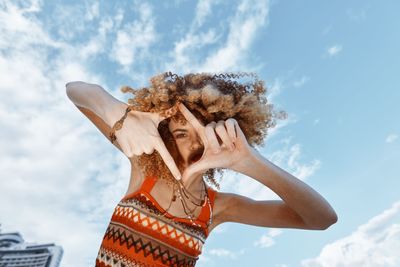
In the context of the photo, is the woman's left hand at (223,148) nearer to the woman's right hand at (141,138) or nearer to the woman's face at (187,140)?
the woman's right hand at (141,138)

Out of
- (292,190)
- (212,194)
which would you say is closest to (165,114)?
(292,190)

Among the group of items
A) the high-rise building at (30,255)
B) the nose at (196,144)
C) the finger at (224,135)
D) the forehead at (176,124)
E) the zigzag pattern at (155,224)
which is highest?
the high-rise building at (30,255)

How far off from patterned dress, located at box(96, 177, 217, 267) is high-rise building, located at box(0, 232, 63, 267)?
321ft

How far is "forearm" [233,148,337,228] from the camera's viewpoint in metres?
1.81

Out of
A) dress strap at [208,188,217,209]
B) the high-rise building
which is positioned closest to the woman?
dress strap at [208,188,217,209]

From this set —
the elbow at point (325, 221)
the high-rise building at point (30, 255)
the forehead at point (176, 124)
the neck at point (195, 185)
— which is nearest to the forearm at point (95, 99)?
the forehead at point (176, 124)

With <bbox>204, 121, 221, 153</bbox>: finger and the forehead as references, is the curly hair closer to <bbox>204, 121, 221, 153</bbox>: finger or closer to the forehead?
the forehead

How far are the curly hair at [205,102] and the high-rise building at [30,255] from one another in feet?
322

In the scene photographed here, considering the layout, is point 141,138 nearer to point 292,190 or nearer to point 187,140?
point 187,140

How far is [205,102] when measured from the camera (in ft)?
6.62

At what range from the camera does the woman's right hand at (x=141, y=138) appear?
58.1 inches

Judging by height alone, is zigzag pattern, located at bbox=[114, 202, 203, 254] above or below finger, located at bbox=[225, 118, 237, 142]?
below

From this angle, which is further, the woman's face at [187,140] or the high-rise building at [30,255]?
the high-rise building at [30,255]

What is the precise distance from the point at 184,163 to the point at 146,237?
58 centimetres
